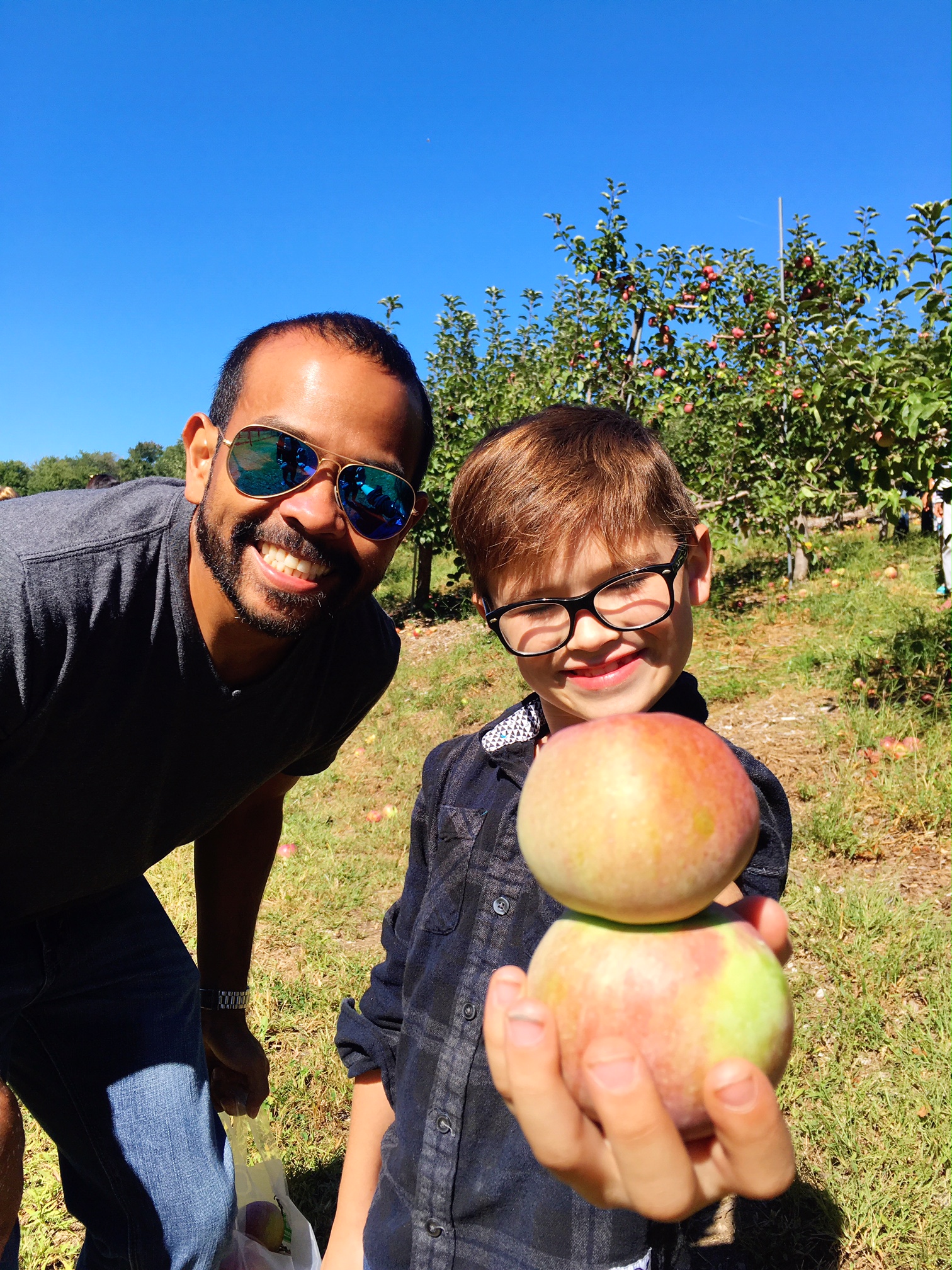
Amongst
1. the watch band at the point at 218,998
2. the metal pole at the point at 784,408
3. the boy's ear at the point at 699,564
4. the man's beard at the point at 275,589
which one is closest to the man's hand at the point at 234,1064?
the watch band at the point at 218,998

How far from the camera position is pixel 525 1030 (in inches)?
30.6

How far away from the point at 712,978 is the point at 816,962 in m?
2.45

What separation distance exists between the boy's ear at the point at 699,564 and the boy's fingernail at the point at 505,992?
68cm

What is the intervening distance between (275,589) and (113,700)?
401 mm

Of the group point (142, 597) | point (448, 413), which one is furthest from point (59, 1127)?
point (448, 413)

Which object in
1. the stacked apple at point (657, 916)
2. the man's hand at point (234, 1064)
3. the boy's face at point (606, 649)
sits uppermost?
the boy's face at point (606, 649)

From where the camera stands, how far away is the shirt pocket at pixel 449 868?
53.6 inches

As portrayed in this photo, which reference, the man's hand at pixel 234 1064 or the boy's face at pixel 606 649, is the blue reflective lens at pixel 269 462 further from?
the man's hand at pixel 234 1064

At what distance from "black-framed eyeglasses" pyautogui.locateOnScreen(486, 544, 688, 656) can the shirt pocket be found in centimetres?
36

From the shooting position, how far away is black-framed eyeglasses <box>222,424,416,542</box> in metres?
1.79

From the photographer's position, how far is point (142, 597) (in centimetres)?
177

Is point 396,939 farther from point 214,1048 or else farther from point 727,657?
point 727,657

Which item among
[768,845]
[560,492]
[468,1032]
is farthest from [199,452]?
[768,845]

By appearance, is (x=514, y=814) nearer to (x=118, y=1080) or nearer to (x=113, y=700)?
(x=113, y=700)
